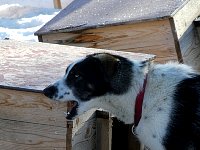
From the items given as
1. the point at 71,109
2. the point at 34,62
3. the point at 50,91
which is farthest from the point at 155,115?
the point at 34,62

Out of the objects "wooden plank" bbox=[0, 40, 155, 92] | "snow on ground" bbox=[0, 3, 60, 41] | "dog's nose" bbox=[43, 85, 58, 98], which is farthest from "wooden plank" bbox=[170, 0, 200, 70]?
"snow on ground" bbox=[0, 3, 60, 41]

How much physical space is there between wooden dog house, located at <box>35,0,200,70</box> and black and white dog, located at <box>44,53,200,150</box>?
182 cm

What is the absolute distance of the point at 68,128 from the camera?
331cm

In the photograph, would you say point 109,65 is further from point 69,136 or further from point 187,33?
point 187,33

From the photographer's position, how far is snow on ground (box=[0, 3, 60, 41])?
841cm

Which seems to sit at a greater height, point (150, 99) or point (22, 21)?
point (150, 99)

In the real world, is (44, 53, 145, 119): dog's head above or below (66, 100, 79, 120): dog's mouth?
above

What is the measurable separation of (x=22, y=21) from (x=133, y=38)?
482 cm

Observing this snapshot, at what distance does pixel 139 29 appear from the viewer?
5309 millimetres

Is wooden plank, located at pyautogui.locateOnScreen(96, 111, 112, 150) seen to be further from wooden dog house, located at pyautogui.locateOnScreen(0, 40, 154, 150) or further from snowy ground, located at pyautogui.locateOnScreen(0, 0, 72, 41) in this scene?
snowy ground, located at pyautogui.locateOnScreen(0, 0, 72, 41)

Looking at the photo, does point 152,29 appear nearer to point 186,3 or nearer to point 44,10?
point 186,3

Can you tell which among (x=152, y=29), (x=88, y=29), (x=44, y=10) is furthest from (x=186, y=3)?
(x=44, y=10)

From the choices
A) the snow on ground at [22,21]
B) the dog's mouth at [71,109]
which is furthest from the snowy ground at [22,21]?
the dog's mouth at [71,109]

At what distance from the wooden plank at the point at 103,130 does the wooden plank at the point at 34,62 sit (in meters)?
0.44
